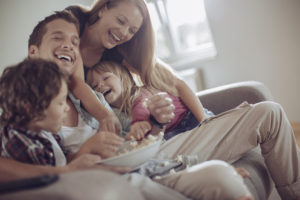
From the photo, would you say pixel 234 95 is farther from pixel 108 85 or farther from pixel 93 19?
pixel 93 19

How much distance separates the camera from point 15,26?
148cm

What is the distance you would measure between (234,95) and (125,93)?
51 centimetres

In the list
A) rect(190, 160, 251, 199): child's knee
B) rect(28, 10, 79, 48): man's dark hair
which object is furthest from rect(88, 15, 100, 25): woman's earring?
rect(190, 160, 251, 199): child's knee

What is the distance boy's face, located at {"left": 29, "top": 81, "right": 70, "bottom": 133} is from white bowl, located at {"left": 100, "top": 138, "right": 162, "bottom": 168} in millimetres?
175

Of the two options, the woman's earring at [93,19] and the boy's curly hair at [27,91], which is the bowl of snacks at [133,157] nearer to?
the boy's curly hair at [27,91]

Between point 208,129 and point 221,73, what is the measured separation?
1641mm

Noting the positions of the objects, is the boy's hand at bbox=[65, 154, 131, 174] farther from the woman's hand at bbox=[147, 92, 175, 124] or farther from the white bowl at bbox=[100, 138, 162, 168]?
the woman's hand at bbox=[147, 92, 175, 124]

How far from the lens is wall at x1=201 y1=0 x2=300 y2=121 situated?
7.54ft

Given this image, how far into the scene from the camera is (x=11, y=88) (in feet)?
2.69

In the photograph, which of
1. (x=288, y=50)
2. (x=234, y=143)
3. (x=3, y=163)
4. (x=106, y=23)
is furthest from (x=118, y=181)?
(x=288, y=50)

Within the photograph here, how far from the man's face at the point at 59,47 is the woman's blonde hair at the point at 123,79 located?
18 cm

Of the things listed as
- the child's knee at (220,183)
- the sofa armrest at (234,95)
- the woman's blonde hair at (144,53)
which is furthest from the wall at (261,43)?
the child's knee at (220,183)

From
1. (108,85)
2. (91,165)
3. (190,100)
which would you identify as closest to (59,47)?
(108,85)

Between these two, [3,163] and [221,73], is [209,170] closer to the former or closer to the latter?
[3,163]
